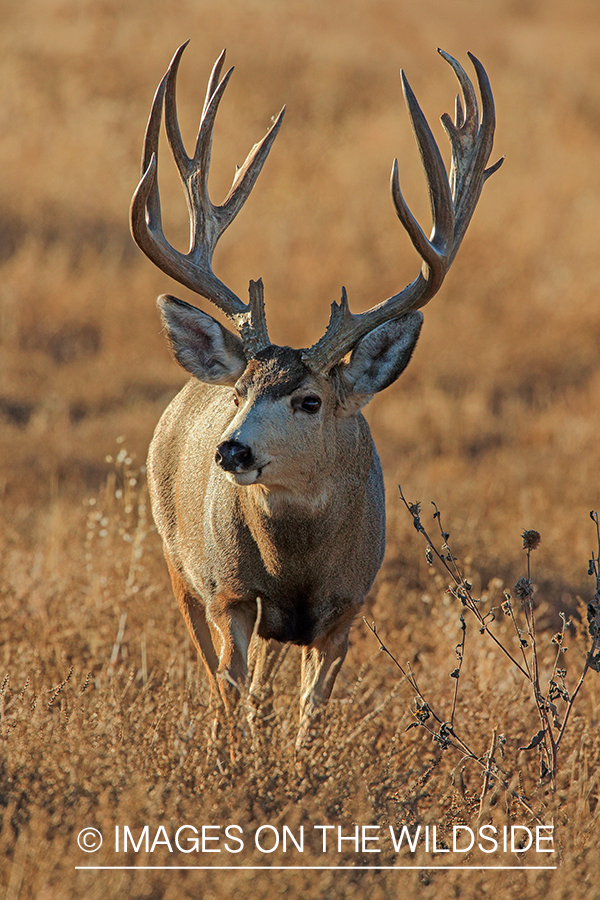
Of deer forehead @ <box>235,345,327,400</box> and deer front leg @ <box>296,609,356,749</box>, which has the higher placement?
deer forehead @ <box>235,345,327,400</box>

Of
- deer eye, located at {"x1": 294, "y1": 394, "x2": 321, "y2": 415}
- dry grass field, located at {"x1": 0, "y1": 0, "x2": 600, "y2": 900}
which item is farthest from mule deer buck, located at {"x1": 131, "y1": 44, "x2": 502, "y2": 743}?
dry grass field, located at {"x1": 0, "y1": 0, "x2": 600, "y2": 900}

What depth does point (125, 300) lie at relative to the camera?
48.2ft

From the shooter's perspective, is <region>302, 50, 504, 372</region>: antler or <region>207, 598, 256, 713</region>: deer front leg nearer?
<region>302, 50, 504, 372</region>: antler

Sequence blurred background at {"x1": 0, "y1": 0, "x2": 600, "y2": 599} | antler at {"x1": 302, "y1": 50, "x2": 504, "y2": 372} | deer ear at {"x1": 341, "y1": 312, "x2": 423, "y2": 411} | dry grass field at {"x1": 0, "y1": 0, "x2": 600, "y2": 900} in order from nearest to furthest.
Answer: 1. dry grass field at {"x1": 0, "y1": 0, "x2": 600, "y2": 900}
2. antler at {"x1": 302, "y1": 50, "x2": 504, "y2": 372}
3. deer ear at {"x1": 341, "y1": 312, "x2": 423, "y2": 411}
4. blurred background at {"x1": 0, "y1": 0, "x2": 600, "y2": 599}

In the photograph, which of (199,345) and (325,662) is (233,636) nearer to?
(325,662)

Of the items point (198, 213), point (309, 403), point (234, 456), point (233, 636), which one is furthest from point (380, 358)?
point (233, 636)

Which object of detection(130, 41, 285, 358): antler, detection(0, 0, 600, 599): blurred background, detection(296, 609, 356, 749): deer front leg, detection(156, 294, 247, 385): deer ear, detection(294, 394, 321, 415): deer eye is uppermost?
detection(0, 0, 600, 599): blurred background

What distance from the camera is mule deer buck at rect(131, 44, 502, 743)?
471cm

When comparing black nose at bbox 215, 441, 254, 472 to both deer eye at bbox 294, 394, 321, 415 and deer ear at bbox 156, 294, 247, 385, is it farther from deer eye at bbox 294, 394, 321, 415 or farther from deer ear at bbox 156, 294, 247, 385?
deer ear at bbox 156, 294, 247, 385

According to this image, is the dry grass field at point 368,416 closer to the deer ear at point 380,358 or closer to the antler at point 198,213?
the deer ear at point 380,358

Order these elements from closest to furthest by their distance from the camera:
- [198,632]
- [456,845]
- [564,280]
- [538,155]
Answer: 1. [456,845]
2. [198,632]
3. [564,280]
4. [538,155]

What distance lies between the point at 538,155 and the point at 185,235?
24.0 ft

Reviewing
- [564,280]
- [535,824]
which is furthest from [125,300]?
[535,824]

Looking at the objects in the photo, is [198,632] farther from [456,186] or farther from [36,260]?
[36,260]
